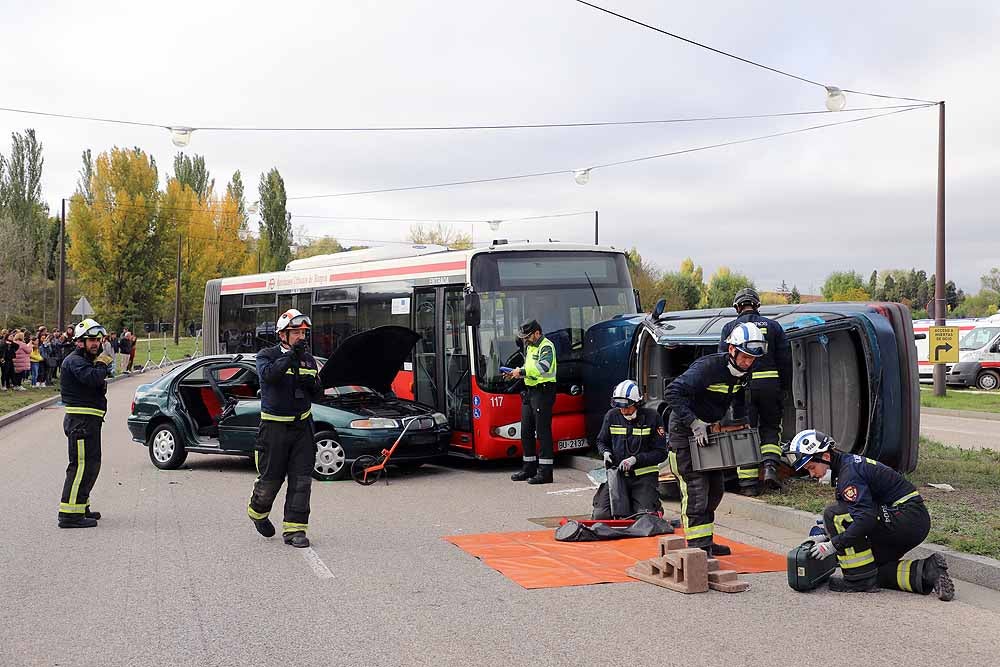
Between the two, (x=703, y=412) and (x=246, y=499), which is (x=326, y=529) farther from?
(x=703, y=412)

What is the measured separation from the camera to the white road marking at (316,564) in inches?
283

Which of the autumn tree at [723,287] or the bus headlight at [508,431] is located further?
the autumn tree at [723,287]

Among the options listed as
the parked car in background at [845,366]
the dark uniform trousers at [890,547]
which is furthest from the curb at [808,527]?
the parked car in background at [845,366]

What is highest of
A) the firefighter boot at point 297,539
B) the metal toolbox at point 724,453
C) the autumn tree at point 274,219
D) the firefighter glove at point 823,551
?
the autumn tree at point 274,219

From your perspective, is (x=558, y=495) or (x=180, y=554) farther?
(x=558, y=495)

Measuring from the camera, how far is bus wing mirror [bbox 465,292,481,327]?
12445 millimetres

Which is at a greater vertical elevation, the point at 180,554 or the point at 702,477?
the point at 702,477

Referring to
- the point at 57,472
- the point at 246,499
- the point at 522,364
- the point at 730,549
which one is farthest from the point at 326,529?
the point at 57,472

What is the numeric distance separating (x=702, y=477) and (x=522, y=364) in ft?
18.2

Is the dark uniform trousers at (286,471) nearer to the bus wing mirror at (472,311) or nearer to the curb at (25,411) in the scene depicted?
the bus wing mirror at (472,311)

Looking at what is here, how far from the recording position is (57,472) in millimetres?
12969

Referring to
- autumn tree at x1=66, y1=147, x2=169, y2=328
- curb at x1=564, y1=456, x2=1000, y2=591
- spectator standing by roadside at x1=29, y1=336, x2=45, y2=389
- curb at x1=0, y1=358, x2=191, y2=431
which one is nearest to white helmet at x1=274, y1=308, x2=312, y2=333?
curb at x1=564, y1=456, x2=1000, y2=591

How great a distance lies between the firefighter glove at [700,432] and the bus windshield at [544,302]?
17.8 feet

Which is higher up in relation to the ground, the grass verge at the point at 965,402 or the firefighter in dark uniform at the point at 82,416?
the firefighter in dark uniform at the point at 82,416
